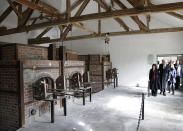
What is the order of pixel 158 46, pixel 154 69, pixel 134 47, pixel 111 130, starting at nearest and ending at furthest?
pixel 111 130 → pixel 154 69 → pixel 158 46 → pixel 134 47

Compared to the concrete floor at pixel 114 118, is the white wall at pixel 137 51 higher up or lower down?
higher up

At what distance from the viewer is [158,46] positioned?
24.7 feet

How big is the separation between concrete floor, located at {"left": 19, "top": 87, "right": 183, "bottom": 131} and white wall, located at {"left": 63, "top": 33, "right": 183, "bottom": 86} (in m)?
3.17

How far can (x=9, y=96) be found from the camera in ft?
12.1

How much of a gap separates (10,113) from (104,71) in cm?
515

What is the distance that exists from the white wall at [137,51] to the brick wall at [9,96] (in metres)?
6.07

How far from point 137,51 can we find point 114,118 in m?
5.25

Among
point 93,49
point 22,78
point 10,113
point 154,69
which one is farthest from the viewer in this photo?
point 93,49

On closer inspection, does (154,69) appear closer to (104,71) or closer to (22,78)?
(104,71)

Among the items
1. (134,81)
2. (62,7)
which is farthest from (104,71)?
(62,7)

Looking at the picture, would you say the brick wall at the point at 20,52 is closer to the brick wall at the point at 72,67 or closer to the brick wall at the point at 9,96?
the brick wall at the point at 9,96

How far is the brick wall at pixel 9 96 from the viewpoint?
354 centimetres

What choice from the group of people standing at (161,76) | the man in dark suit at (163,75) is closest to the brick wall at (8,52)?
the group of people standing at (161,76)

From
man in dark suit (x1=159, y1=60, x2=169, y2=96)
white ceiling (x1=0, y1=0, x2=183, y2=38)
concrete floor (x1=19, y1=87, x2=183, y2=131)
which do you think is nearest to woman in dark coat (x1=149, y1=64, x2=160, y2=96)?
man in dark suit (x1=159, y1=60, x2=169, y2=96)
